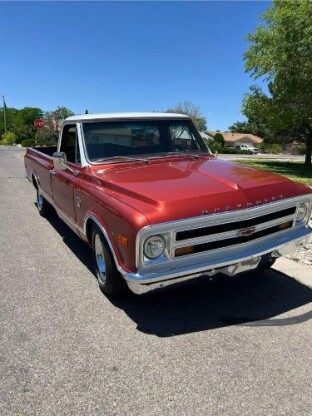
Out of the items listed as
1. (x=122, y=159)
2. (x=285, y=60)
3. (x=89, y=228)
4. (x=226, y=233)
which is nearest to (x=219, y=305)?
(x=226, y=233)

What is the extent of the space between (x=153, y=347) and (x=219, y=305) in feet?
3.30

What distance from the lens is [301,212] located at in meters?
4.22

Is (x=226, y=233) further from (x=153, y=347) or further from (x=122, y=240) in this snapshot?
(x=153, y=347)

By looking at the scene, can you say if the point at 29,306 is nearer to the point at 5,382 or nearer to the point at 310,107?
the point at 5,382

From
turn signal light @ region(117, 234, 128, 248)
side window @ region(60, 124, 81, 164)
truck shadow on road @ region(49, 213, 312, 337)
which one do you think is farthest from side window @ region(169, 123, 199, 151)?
turn signal light @ region(117, 234, 128, 248)

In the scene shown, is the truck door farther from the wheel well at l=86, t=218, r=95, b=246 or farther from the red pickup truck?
the wheel well at l=86, t=218, r=95, b=246

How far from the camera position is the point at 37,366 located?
9.95 ft

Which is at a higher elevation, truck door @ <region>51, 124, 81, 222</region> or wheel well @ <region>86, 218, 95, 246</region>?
truck door @ <region>51, 124, 81, 222</region>

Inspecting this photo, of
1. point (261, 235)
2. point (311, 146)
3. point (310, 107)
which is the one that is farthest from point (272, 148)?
point (261, 235)

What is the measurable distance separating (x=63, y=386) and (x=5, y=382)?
417mm

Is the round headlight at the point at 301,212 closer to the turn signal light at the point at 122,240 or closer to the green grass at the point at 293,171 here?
the turn signal light at the point at 122,240

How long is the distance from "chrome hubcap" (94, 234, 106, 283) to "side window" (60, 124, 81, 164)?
1.15 meters

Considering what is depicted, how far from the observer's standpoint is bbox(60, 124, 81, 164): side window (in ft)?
16.5

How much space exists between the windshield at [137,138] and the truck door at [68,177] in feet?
0.87
